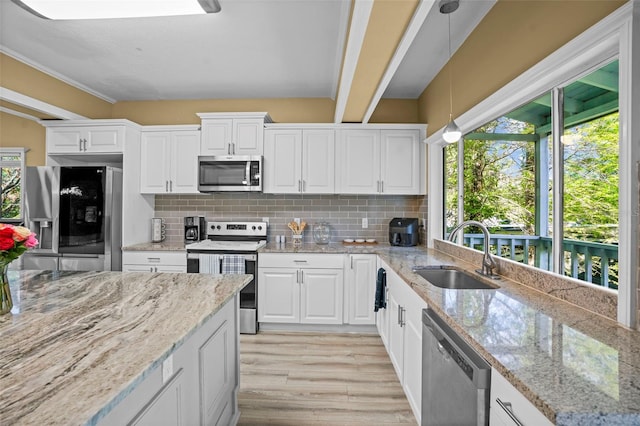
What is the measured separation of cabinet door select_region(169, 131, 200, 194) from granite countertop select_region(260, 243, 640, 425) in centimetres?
288

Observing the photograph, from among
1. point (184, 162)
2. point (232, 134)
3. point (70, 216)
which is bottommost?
point (70, 216)

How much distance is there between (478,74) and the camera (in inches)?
88.3

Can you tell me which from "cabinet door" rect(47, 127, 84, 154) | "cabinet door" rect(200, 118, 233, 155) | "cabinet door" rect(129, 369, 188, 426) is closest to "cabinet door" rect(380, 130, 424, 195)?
"cabinet door" rect(200, 118, 233, 155)

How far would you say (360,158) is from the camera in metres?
3.47

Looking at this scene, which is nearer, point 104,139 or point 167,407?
point 167,407

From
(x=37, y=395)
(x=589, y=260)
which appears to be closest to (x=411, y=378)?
(x=589, y=260)

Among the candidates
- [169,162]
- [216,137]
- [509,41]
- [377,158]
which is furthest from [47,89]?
[509,41]

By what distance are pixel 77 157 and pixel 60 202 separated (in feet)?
2.28

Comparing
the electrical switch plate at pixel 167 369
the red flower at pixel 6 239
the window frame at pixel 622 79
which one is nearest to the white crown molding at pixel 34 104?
the red flower at pixel 6 239

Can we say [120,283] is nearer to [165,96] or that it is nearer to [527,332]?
[527,332]

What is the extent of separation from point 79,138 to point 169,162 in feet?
3.11

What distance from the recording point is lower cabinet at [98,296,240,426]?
92 centimetres

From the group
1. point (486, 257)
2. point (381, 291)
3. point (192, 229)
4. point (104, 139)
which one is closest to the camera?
point (486, 257)

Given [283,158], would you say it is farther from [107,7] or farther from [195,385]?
[195,385]
